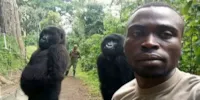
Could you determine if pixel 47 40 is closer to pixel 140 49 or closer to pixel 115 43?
pixel 115 43

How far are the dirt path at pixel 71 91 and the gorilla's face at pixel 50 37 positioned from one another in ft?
8.69

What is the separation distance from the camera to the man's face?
0.96m

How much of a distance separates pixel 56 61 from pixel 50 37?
513 millimetres

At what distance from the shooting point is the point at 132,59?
1023 millimetres

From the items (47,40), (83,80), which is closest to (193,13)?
(47,40)

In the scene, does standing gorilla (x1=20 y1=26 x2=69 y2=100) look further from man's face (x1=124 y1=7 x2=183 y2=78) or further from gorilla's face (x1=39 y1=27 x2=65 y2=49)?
man's face (x1=124 y1=7 x2=183 y2=78)

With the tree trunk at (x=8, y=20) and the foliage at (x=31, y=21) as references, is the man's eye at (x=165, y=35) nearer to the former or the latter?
the tree trunk at (x=8, y=20)

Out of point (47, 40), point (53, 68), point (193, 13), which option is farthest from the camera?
point (47, 40)

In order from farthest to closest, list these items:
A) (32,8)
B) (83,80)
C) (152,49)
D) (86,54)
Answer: (32,8), (86,54), (83,80), (152,49)

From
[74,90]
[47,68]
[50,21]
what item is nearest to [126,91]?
[47,68]

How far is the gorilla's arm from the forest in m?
1.72

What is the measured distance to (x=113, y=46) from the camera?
15.6 feet

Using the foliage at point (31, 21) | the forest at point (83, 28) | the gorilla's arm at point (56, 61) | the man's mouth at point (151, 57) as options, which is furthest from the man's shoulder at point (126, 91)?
the foliage at point (31, 21)

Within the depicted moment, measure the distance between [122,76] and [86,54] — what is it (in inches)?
433
